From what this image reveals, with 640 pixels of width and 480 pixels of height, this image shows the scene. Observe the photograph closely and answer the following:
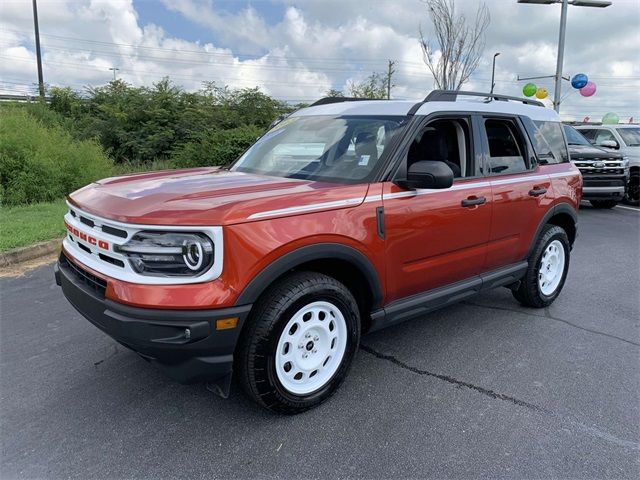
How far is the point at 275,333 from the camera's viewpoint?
262 centimetres

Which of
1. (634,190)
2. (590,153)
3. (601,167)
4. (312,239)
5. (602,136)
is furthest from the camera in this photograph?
(602,136)

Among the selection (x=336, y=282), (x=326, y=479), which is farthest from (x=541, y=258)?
(x=326, y=479)

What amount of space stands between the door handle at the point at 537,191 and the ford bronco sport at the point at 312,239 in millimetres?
17

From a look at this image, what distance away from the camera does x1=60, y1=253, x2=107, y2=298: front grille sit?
2627 mm

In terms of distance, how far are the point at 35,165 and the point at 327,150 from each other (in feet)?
27.3

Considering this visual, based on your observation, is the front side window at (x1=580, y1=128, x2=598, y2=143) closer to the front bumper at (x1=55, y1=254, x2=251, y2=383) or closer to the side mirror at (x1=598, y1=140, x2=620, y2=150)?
the side mirror at (x1=598, y1=140, x2=620, y2=150)

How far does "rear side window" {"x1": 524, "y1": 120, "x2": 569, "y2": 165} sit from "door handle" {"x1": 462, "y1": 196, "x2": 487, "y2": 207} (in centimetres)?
114

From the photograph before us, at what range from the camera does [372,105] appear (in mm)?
3758

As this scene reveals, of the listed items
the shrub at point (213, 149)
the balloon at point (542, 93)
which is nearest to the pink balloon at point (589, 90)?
the balloon at point (542, 93)

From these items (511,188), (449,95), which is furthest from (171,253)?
(511,188)

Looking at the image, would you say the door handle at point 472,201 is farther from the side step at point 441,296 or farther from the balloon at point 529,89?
the balloon at point 529,89

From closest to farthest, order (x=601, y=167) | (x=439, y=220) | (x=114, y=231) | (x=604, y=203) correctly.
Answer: (x=114, y=231) → (x=439, y=220) → (x=601, y=167) → (x=604, y=203)

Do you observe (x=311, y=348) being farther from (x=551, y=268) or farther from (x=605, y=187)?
(x=605, y=187)

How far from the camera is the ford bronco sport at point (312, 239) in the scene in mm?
2406
